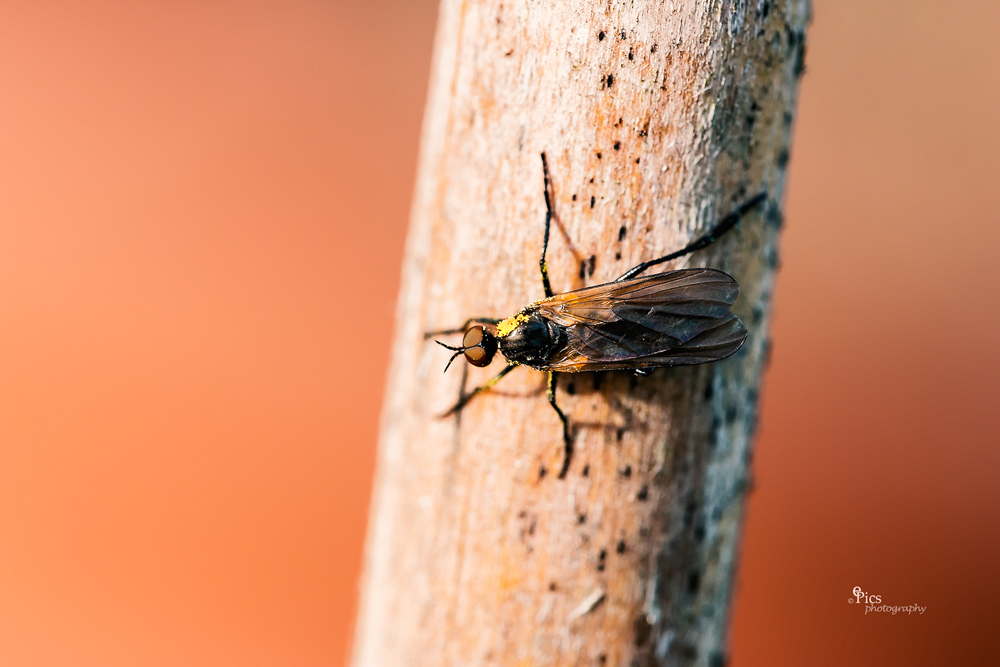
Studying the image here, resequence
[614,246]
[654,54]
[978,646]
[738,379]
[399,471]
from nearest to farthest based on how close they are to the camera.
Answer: [654,54]
[614,246]
[738,379]
[399,471]
[978,646]

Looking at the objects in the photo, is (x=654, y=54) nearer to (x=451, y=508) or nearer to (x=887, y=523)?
(x=451, y=508)

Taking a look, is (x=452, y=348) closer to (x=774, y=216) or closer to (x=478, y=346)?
(x=478, y=346)

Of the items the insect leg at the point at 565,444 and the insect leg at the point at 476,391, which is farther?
the insect leg at the point at 476,391

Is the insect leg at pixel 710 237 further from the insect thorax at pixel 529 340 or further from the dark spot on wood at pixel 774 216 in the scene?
the insect thorax at pixel 529 340

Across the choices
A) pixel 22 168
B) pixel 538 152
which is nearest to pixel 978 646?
pixel 538 152
